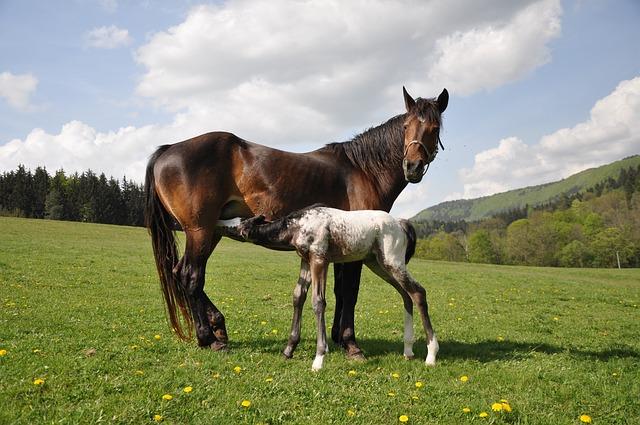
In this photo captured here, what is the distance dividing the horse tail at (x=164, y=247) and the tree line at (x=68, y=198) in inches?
2767

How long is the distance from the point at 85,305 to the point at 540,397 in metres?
9.53

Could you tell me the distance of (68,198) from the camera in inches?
2977

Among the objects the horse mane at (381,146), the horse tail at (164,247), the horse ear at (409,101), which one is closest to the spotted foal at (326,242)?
the horse mane at (381,146)

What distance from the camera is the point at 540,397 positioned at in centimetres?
488

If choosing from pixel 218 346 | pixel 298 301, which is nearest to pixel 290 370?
pixel 298 301

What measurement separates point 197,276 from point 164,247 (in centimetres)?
95

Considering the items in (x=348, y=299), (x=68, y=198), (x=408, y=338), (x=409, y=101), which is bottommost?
(x=408, y=338)

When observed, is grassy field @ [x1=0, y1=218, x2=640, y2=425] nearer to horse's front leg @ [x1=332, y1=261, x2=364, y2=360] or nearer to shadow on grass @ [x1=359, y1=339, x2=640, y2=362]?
shadow on grass @ [x1=359, y1=339, x2=640, y2=362]

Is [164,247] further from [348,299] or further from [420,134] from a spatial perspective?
[420,134]

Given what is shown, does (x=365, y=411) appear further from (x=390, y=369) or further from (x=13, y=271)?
(x=13, y=271)

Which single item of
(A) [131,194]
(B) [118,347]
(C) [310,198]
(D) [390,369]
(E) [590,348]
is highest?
(A) [131,194]

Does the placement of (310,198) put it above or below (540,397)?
above

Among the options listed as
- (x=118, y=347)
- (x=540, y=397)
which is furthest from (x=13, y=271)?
(x=540, y=397)

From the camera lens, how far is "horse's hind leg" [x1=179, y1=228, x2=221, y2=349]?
6207 mm
